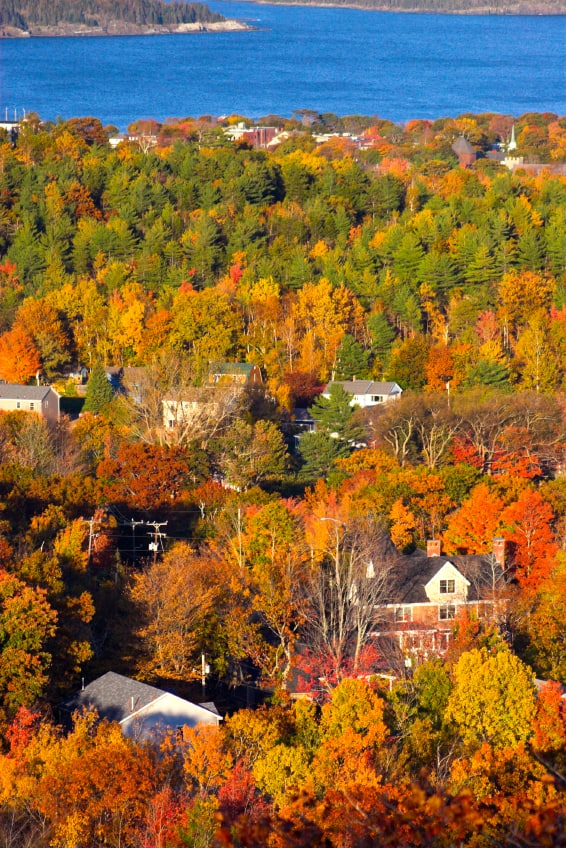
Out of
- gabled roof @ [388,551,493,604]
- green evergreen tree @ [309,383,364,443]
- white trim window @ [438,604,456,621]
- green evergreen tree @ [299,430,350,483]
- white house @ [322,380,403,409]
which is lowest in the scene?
white trim window @ [438,604,456,621]

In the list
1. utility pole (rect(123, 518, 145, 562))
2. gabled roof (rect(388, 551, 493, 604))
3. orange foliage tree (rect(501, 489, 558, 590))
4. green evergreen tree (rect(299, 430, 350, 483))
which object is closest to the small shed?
green evergreen tree (rect(299, 430, 350, 483))

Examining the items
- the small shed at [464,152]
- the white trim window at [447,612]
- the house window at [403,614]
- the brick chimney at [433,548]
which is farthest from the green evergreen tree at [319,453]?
the small shed at [464,152]

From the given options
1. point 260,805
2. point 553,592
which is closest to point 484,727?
point 260,805

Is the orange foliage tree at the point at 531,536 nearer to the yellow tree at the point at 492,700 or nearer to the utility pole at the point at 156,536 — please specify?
the utility pole at the point at 156,536

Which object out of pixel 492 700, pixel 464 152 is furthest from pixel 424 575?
pixel 464 152

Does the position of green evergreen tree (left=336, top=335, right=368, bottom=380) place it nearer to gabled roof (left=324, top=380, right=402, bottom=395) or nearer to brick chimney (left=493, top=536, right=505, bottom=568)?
gabled roof (left=324, top=380, right=402, bottom=395)

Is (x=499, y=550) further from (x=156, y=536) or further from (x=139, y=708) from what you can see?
(x=139, y=708)
